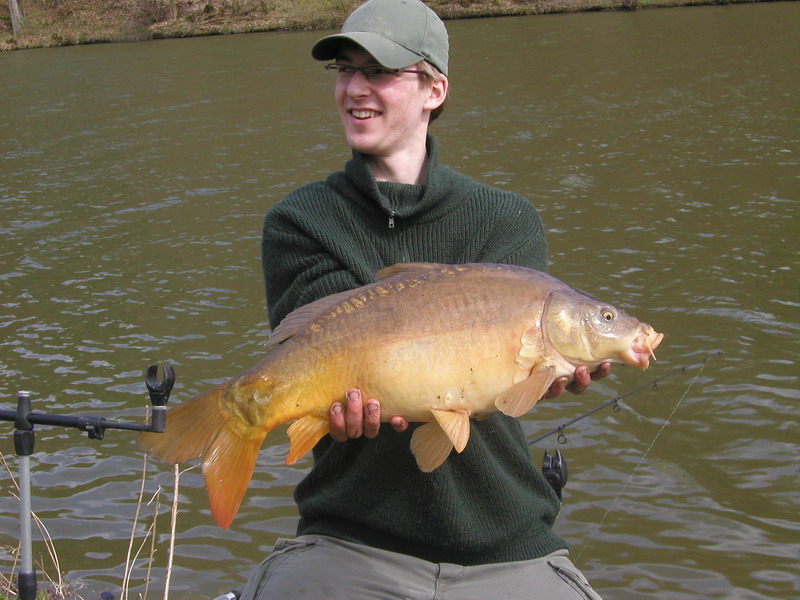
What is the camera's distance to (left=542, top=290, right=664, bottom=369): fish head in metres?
2.43

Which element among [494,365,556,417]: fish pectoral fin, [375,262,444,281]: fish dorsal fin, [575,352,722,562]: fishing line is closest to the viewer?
[494,365,556,417]: fish pectoral fin

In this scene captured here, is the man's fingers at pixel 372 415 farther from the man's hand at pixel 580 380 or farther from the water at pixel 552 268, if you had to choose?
the water at pixel 552 268

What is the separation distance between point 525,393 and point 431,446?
299 mm

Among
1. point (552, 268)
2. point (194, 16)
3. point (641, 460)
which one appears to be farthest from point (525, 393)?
point (194, 16)

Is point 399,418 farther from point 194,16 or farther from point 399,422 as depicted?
point 194,16

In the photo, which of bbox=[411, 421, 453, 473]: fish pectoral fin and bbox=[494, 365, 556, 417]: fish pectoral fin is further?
bbox=[411, 421, 453, 473]: fish pectoral fin

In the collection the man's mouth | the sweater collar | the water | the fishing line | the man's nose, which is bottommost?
the fishing line

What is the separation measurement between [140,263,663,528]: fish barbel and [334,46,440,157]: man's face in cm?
69

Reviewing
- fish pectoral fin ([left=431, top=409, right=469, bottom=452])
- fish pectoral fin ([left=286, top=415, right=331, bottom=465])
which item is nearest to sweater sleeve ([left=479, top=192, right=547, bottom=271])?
fish pectoral fin ([left=431, top=409, right=469, bottom=452])

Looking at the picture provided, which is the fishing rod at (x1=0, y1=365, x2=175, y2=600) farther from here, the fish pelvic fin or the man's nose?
the man's nose

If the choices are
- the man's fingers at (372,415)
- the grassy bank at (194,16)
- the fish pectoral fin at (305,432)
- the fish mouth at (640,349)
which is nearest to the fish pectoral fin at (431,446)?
the man's fingers at (372,415)

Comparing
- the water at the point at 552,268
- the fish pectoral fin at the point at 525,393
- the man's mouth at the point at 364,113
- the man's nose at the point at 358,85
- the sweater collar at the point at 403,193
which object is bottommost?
the water at the point at 552,268

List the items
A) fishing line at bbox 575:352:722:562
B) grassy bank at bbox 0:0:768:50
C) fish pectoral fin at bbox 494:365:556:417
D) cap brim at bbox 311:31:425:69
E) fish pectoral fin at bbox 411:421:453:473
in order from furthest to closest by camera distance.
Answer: grassy bank at bbox 0:0:768:50 < fishing line at bbox 575:352:722:562 < cap brim at bbox 311:31:425:69 < fish pectoral fin at bbox 411:421:453:473 < fish pectoral fin at bbox 494:365:556:417

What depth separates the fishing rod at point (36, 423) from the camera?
8.01 ft
